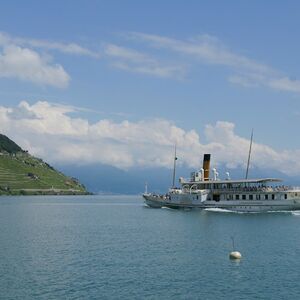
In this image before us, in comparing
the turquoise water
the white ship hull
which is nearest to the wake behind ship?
the white ship hull

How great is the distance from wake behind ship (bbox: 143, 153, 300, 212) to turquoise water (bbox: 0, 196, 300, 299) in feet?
145

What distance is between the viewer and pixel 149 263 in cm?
7394

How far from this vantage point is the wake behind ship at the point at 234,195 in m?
168

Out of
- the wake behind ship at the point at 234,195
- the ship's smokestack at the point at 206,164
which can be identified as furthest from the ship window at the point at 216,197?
the ship's smokestack at the point at 206,164

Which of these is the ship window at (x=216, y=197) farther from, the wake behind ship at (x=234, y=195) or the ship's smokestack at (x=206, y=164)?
the ship's smokestack at (x=206, y=164)

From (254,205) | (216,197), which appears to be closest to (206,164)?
(216,197)

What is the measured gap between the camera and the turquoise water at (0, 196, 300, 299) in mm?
57844

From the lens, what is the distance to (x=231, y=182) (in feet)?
577

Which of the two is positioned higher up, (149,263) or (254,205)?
(254,205)

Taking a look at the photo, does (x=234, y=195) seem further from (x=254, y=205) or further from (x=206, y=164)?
(x=206, y=164)

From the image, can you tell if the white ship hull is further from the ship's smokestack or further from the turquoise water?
the turquoise water

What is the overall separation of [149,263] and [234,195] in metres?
105

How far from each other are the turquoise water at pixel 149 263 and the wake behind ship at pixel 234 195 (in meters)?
44.3

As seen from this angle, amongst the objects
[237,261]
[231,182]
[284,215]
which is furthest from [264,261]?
[231,182]
